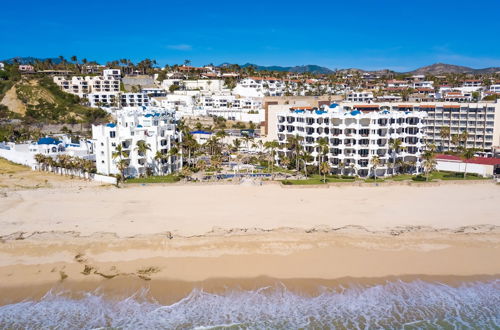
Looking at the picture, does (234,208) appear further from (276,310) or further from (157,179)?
(276,310)

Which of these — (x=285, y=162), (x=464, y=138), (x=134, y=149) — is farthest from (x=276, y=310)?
(x=464, y=138)

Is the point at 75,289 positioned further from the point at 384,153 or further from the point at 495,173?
the point at 495,173

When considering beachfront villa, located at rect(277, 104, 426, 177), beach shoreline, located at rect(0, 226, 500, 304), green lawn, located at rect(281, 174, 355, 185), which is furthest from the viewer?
beachfront villa, located at rect(277, 104, 426, 177)

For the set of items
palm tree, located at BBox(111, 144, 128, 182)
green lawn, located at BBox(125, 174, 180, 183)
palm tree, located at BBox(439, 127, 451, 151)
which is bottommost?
green lawn, located at BBox(125, 174, 180, 183)

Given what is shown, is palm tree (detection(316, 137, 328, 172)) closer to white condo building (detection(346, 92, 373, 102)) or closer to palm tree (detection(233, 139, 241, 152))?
palm tree (detection(233, 139, 241, 152))

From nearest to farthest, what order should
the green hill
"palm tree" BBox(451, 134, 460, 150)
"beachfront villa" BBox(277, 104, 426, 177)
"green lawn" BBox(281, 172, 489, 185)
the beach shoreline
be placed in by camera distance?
the beach shoreline, "green lawn" BBox(281, 172, 489, 185), "beachfront villa" BBox(277, 104, 426, 177), "palm tree" BBox(451, 134, 460, 150), the green hill

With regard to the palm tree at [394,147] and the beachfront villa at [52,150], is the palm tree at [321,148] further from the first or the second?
the beachfront villa at [52,150]

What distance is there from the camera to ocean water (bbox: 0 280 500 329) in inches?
902

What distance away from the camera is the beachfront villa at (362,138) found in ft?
181

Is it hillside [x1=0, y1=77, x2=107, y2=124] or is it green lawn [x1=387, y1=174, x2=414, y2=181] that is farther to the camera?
hillside [x1=0, y1=77, x2=107, y2=124]

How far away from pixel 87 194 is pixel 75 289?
2022cm

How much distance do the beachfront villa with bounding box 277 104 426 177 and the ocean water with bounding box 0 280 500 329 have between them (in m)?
28.4

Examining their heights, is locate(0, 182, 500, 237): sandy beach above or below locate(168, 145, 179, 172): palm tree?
below

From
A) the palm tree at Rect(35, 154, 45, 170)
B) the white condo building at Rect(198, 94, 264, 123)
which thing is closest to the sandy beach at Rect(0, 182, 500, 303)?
the palm tree at Rect(35, 154, 45, 170)
